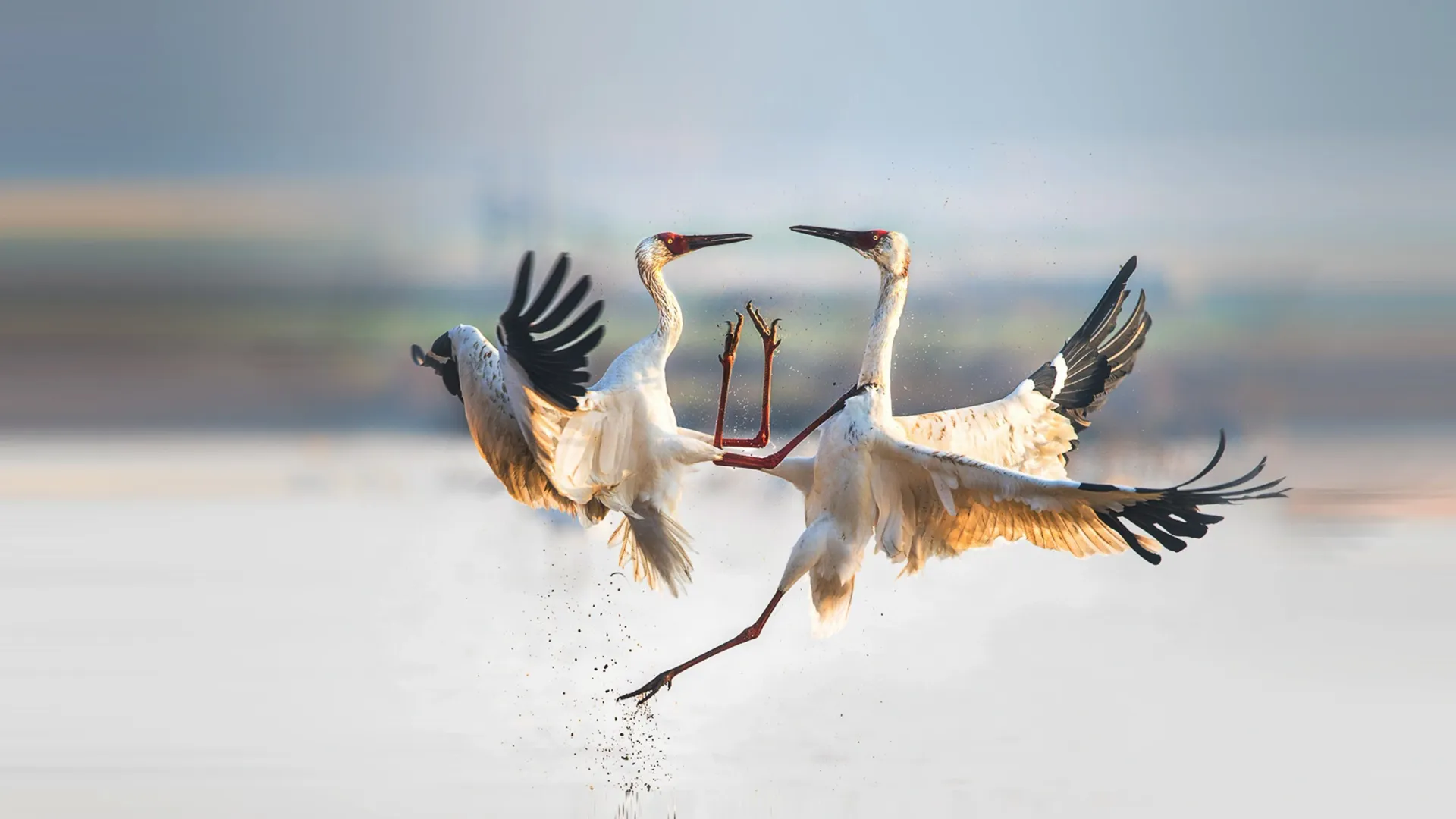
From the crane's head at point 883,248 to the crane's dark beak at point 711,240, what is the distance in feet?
2.18

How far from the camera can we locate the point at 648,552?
955cm

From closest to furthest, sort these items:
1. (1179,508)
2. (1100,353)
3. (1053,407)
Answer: (1179,508)
(1053,407)
(1100,353)

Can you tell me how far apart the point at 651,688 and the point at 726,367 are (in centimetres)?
199

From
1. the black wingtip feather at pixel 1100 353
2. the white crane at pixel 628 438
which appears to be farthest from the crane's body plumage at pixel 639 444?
the black wingtip feather at pixel 1100 353

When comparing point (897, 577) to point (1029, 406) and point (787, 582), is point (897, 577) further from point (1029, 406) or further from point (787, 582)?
point (1029, 406)

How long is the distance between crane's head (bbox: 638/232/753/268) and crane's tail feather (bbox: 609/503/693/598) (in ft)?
5.39

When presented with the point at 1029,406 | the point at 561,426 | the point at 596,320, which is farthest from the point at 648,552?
the point at 1029,406

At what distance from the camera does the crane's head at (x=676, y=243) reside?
9.65 metres

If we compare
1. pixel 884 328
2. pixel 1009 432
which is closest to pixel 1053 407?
pixel 1009 432

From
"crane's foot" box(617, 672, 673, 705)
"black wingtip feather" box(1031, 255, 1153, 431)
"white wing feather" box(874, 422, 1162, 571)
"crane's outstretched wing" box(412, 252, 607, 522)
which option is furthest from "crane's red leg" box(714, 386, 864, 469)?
"black wingtip feather" box(1031, 255, 1153, 431)

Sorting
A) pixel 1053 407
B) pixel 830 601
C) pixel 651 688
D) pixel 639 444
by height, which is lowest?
pixel 651 688

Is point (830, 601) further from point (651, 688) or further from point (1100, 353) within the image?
point (1100, 353)

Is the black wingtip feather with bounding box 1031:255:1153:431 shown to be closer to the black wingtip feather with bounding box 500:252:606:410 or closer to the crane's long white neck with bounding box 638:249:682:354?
the crane's long white neck with bounding box 638:249:682:354

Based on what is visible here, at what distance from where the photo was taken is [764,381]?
920cm
